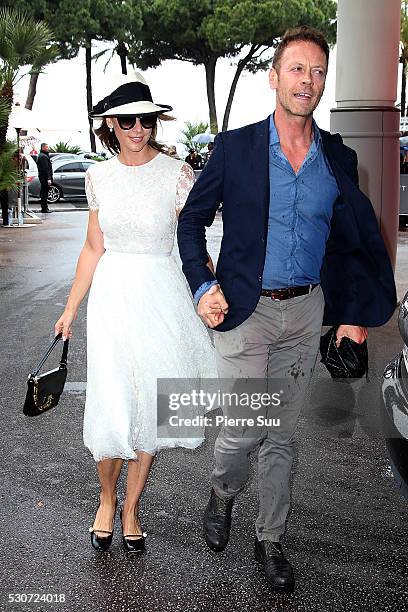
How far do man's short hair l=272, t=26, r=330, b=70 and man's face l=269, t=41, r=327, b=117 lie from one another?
0.05 feet

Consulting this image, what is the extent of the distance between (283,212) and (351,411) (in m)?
2.97

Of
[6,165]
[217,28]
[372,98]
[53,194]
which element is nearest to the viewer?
[372,98]

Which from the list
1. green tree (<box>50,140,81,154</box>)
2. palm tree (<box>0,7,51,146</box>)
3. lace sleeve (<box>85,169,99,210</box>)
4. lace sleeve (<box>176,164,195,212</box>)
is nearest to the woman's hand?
lace sleeve (<box>85,169,99,210</box>)

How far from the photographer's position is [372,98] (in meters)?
10.2

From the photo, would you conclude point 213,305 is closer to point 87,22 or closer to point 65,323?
point 65,323

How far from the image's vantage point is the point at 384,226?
10.2 m

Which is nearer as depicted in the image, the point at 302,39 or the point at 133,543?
the point at 302,39

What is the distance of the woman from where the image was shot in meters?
3.91

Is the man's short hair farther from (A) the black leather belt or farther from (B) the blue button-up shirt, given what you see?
(A) the black leather belt

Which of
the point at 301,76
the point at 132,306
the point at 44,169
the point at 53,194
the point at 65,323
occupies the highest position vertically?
the point at 301,76

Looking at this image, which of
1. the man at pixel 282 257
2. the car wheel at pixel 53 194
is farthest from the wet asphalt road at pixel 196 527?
the car wheel at pixel 53 194

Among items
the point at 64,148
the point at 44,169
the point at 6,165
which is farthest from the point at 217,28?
the point at 6,165

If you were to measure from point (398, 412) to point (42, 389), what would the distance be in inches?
57.2

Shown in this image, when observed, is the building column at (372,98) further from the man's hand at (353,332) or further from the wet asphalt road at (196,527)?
the man's hand at (353,332)
